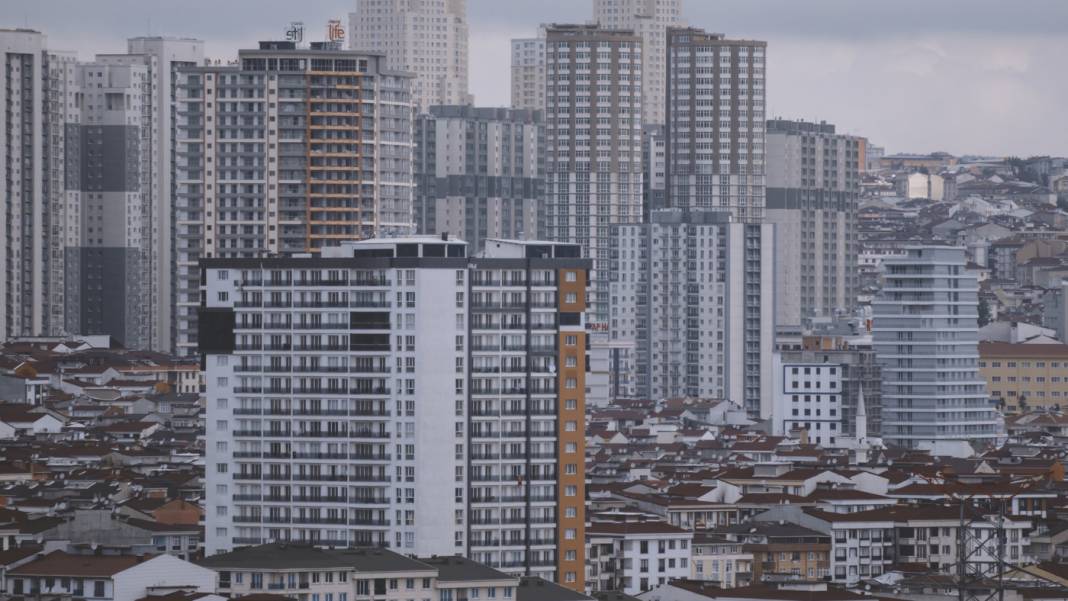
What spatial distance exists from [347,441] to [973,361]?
90307 mm

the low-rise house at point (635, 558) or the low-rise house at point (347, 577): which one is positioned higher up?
the low-rise house at point (347, 577)

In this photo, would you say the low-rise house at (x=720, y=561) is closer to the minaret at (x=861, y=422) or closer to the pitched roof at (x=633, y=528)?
the pitched roof at (x=633, y=528)

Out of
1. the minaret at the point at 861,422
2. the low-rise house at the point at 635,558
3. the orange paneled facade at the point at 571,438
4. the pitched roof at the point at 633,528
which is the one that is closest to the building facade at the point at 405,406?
the orange paneled facade at the point at 571,438

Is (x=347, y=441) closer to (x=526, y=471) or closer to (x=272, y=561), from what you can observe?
(x=526, y=471)

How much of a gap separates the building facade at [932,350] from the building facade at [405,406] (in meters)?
83.3

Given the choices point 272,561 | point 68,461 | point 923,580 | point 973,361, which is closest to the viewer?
point 272,561

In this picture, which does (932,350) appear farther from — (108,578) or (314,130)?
(108,578)

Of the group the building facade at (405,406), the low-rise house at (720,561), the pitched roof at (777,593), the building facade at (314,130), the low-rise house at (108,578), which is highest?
the building facade at (314,130)

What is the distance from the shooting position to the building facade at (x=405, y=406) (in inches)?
4483

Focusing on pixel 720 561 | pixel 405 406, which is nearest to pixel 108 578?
pixel 405 406

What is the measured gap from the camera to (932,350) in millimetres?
197625

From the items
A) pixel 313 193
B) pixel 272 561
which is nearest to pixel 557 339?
pixel 272 561

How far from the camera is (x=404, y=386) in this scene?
114688 mm

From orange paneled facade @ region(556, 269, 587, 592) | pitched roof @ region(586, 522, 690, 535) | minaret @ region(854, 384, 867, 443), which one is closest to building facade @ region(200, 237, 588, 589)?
orange paneled facade @ region(556, 269, 587, 592)
